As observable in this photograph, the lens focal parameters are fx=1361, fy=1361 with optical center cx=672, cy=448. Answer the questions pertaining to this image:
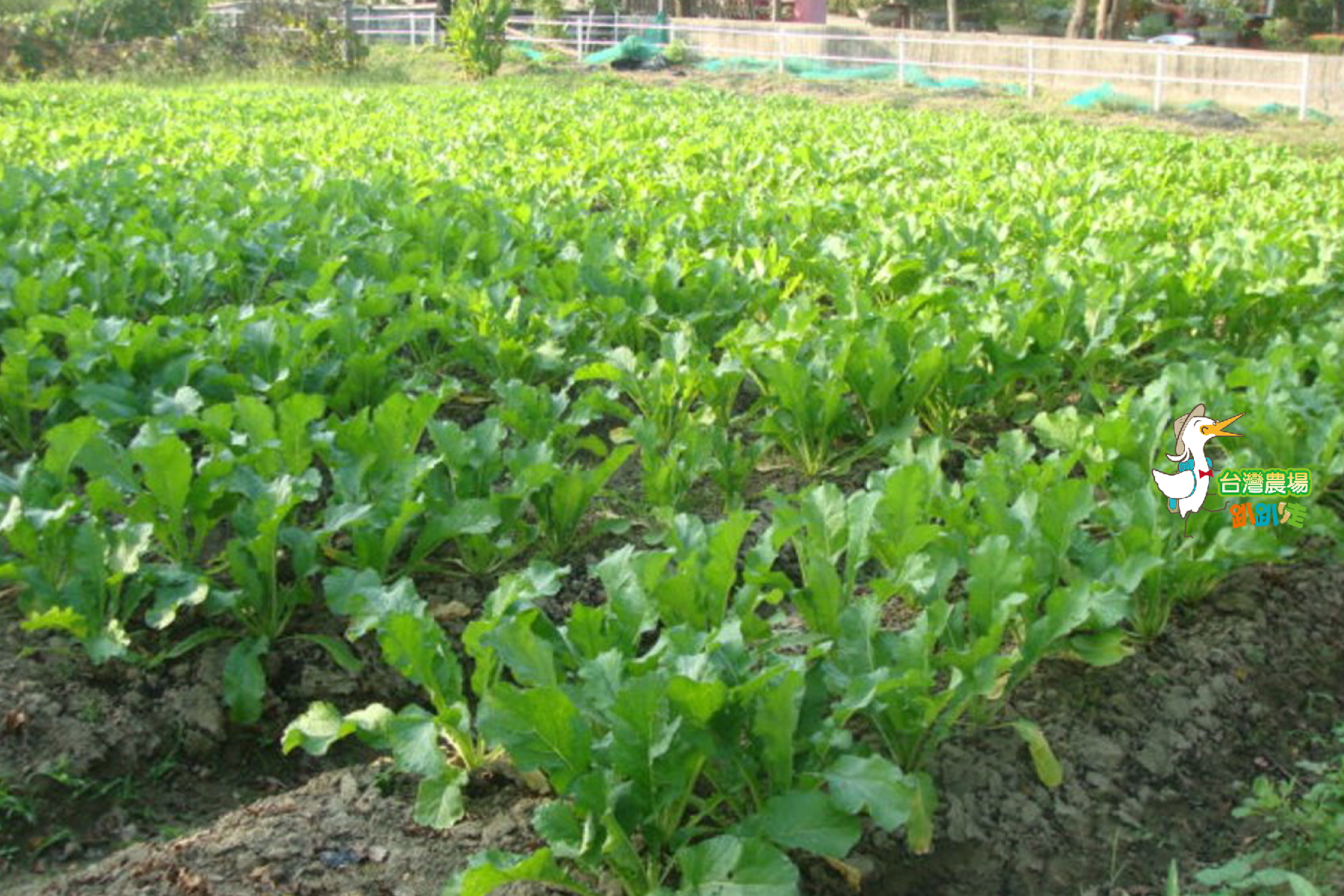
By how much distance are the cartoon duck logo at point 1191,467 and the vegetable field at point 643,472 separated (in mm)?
57

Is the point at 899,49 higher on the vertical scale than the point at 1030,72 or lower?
higher

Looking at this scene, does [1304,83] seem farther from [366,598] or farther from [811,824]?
[811,824]

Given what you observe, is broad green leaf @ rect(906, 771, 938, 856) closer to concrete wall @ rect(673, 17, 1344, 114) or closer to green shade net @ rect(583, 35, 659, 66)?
concrete wall @ rect(673, 17, 1344, 114)

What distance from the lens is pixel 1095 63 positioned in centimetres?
2402

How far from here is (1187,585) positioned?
3836mm

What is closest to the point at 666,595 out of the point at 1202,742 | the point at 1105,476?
the point at 1202,742

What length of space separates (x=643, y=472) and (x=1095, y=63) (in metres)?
21.9

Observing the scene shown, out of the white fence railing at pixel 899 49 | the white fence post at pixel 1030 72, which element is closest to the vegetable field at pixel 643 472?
the white fence railing at pixel 899 49

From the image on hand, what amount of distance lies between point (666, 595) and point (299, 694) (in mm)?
1133

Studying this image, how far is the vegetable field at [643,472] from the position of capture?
9.03 ft

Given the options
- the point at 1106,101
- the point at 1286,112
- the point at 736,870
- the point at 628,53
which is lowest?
the point at 736,870

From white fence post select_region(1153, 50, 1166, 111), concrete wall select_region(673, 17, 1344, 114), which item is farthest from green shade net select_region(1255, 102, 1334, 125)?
white fence post select_region(1153, 50, 1166, 111)

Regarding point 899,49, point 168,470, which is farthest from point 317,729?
point 899,49

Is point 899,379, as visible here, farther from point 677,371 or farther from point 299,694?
point 299,694
